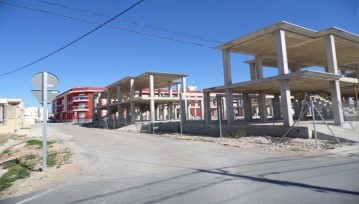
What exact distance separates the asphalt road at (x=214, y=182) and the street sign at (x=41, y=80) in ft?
10.6

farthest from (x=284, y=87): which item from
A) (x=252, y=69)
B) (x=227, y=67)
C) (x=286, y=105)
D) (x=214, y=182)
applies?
(x=214, y=182)

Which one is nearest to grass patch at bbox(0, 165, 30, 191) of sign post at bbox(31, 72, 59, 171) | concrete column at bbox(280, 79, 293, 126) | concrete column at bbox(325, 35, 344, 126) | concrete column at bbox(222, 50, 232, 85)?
sign post at bbox(31, 72, 59, 171)

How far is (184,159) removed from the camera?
36.9 feet

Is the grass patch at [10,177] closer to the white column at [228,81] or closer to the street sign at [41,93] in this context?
the street sign at [41,93]

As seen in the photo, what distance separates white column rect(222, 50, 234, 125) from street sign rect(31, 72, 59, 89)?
1696cm

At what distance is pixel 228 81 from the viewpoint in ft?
84.1

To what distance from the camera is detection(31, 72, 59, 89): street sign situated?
389 inches

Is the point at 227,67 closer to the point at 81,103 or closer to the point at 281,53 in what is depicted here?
the point at 281,53

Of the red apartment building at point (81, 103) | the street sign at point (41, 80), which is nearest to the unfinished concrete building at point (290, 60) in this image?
the street sign at point (41, 80)

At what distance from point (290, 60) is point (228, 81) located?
1033cm

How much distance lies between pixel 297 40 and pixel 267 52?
4551 mm

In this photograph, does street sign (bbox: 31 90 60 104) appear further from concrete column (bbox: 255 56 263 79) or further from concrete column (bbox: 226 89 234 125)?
concrete column (bbox: 255 56 263 79)

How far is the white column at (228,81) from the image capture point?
25.0 metres

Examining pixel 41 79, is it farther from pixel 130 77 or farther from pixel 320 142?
pixel 130 77
